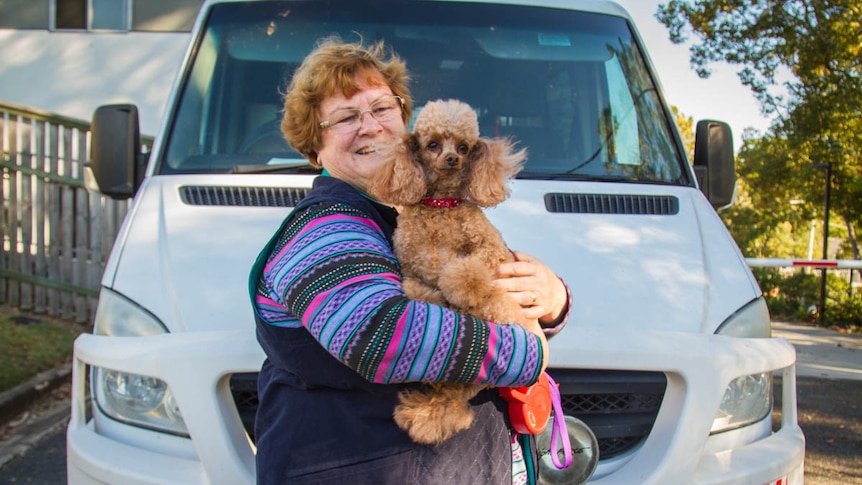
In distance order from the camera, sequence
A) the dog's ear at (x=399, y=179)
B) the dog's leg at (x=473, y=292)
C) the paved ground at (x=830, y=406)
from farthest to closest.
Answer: the paved ground at (x=830, y=406) < the dog's ear at (x=399, y=179) < the dog's leg at (x=473, y=292)

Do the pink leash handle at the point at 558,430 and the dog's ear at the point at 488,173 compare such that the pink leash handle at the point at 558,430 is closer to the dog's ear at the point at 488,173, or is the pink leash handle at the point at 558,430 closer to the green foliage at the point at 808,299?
the dog's ear at the point at 488,173

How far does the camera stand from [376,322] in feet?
4.84

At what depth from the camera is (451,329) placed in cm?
152

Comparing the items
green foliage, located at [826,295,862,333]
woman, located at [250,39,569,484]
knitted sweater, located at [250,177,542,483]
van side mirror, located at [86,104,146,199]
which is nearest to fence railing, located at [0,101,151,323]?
van side mirror, located at [86,104,146,199]

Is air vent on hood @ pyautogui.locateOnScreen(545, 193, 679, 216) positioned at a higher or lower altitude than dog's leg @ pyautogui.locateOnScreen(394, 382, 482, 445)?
higher

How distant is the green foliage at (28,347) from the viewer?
6094 mm

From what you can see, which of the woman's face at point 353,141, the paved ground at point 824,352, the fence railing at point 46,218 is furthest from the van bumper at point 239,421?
the paved ground at point 824,352

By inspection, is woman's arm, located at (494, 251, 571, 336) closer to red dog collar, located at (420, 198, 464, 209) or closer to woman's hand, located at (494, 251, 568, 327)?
woman's hand, located at (494, 251, 568, 327)

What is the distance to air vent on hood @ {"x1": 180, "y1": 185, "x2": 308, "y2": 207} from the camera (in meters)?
2.99

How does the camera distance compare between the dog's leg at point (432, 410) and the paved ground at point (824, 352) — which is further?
the paved ground at point (824, 352)

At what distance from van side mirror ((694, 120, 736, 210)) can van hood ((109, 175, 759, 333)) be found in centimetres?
53

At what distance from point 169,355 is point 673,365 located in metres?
1.56

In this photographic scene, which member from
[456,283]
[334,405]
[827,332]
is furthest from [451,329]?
[827,332]

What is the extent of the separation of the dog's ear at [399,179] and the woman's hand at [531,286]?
0.88ft
